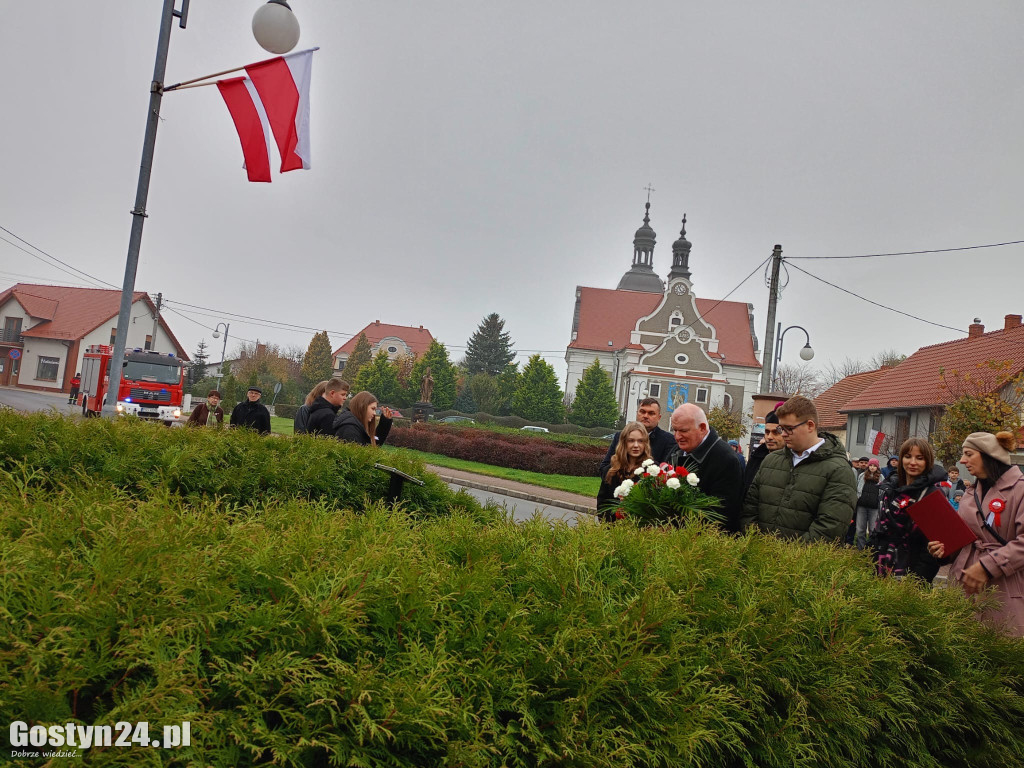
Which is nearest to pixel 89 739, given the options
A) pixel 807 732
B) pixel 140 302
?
pixel 807 732

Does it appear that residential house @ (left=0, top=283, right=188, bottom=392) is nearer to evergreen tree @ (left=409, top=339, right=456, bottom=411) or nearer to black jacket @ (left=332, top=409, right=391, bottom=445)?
evergreen tree @ (left=409, top=339, right=456, bottom=411)

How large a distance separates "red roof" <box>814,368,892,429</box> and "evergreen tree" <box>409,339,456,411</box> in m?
37.2

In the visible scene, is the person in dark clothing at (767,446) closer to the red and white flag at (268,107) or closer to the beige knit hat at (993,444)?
the beige knit hat at (993,444)

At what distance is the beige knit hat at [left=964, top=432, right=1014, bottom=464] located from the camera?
5766 mm

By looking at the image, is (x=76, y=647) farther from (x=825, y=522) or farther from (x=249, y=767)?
(x=825, y=522)

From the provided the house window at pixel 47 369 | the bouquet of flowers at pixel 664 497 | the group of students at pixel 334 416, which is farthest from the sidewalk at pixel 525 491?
the house window at pixel 47 369

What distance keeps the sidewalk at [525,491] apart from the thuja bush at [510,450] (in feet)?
14.1

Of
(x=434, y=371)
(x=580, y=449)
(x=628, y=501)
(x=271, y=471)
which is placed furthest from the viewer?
(x=434, y=371)

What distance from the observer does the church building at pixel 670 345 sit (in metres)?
79.5

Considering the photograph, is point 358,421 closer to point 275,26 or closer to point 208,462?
point 208,462

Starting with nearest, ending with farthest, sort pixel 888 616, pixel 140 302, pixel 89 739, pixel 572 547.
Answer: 1. pixel 89 739
2. pixel 572 547
3. pixel 888 616
4. pixel 140 302

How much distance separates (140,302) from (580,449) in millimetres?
51021

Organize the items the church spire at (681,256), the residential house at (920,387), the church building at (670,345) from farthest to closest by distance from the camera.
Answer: the church spire at (681,256) → the church building at (670,345) → the residential house at (920,387)

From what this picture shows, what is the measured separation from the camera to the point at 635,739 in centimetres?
224
